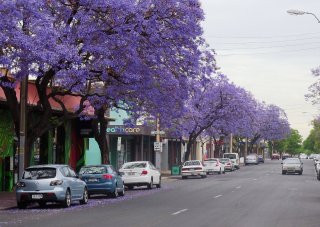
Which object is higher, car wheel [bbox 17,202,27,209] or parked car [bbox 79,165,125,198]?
parked car [bbox 79,165,125,198]

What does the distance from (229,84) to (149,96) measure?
33897mm

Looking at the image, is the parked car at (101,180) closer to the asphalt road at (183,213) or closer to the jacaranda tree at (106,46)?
the asphalt road at (183,213)

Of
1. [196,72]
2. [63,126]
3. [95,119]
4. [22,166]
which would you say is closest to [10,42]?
[22,166]

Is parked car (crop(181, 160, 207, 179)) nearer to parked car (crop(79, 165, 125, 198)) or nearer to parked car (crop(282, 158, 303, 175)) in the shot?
parked car (crop(282, 158, 303, 175))

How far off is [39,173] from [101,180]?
5.25 m

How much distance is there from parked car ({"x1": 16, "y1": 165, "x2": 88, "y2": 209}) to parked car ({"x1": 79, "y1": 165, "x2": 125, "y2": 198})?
14.3 feet

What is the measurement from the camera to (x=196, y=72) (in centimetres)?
2442

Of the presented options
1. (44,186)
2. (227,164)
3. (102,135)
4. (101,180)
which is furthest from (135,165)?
(227,164)

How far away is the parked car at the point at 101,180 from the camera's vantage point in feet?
83.4

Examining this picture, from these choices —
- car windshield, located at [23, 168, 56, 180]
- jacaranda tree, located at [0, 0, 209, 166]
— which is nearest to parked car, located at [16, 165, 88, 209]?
car windshield, located at [23, 168, 56, 180]

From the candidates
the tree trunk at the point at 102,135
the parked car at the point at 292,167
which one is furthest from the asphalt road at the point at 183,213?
the parked car at the point at 292,167

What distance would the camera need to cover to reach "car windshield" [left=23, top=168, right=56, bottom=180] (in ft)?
66.9

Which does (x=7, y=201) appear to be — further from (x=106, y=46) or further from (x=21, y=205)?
(x=106, y=46)

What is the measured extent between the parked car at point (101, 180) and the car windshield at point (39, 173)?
4934mm
